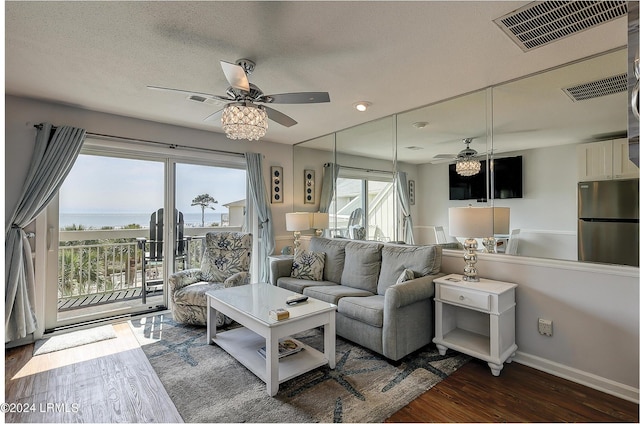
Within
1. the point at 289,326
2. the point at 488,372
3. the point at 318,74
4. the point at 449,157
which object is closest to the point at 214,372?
the point at 289,326

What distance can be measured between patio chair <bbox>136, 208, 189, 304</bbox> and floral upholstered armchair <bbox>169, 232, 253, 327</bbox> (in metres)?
0.49

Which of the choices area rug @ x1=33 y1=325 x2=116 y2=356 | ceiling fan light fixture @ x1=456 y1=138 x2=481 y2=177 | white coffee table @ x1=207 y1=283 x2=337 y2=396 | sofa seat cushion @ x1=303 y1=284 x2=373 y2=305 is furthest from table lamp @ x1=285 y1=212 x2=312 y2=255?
area rug @ x1=33 y1=325 x2=116 y2=356

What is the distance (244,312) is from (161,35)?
2.03m

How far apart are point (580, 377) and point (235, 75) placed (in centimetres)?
330

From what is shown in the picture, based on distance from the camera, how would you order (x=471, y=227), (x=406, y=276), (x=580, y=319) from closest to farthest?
(x=580, y=319) → (x=471, y=227) → (x=406, y=276)

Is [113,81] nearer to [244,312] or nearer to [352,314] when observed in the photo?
[244,312]

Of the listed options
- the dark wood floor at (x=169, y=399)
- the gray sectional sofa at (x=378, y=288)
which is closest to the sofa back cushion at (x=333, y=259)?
the gray sectional sofa at (x=378, y=288)

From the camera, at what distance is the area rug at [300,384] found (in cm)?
205

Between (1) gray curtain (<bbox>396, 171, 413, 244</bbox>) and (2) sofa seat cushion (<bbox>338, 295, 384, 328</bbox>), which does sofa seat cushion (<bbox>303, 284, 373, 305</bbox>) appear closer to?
(2) sofa seat cushion (<bbox>338, 295, 384, 328</bbox>)

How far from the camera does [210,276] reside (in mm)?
3830

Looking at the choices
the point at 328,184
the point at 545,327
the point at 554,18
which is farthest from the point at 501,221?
the point at 328,184

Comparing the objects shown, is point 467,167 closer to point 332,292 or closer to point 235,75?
point 332,292

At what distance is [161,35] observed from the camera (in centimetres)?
210

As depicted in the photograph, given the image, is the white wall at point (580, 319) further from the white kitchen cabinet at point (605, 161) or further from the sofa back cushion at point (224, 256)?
the sofa back cushion at point (224, 256)
